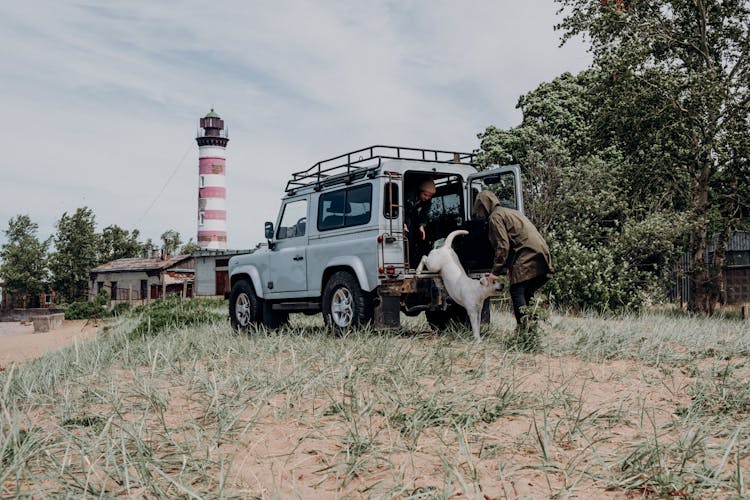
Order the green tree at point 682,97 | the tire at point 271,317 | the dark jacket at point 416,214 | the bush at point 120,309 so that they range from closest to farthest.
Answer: the dark jacket at point 416,214 → the tire at point 271,317 → the green tree at point 682,97 → the bush at point 120,309

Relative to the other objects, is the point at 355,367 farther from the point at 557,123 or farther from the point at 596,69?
the point at 557,123

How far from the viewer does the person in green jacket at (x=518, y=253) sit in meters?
8.02

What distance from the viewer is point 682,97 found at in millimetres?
16594

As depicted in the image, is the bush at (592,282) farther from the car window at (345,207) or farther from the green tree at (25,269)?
the green tree at (25,269)

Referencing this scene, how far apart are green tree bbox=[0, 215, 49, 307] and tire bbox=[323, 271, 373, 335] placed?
48226 millimetres

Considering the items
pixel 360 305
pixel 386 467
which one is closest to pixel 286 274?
pixel 360 305

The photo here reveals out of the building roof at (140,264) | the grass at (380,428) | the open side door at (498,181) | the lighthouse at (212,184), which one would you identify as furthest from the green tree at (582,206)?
the lighthouse at (212,184)

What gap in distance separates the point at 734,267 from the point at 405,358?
25829mm

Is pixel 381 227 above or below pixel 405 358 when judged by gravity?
above

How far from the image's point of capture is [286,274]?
10.6m

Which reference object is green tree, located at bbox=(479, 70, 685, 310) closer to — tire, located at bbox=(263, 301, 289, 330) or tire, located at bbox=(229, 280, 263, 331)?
tire, located at bbox=(263, 301, 289, 330)

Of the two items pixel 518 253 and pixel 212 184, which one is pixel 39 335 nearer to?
pixel 518 253

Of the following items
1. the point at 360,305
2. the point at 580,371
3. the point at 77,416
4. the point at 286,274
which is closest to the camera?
the point at 77,416

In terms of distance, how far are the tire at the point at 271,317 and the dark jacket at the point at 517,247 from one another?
4.34m
